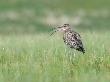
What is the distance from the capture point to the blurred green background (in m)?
34.8

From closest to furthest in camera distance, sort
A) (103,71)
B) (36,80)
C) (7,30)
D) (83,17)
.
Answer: (36,80), (103,71), (7,30), (83,17)

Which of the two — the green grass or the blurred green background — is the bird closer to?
the green grass

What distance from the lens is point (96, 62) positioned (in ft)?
31.3

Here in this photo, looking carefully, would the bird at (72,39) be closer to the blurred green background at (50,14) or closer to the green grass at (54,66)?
the green grass at (54,66)

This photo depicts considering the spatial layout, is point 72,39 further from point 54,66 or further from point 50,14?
point 50,14

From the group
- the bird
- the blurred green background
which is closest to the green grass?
the bird

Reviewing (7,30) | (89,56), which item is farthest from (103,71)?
(7,30)

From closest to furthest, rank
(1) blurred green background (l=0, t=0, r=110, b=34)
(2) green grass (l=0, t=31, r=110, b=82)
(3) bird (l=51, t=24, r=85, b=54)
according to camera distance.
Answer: (2) green grass (l=0, t=31, r=110, b=82), (3) bird (l=51, t=24, r=85, b=54), (1) blurred green background (l=0, t=0, r=110, b=34)

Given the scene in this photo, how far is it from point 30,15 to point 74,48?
25835mm

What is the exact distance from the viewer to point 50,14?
120 ft

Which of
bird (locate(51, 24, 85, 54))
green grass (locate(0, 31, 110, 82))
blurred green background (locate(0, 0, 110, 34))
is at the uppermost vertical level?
blurred green background (locate(0, 0, 110, 34))

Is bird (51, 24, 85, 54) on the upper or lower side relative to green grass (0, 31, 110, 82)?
upper

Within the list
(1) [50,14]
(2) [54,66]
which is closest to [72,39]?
(2) [54,66]

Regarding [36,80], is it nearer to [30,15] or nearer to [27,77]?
[27,77]
